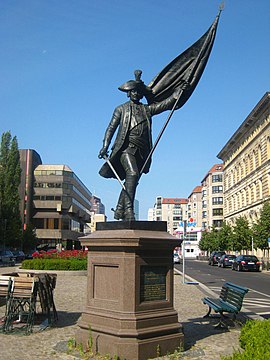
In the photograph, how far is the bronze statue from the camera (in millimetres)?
8258

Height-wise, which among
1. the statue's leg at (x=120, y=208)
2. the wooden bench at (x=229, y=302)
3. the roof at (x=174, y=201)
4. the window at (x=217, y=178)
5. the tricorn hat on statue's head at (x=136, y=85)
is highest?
the roof at (x=174, y=201)

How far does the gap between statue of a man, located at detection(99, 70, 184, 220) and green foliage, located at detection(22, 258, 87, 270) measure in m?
16.5

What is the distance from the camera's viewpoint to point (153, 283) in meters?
7.13

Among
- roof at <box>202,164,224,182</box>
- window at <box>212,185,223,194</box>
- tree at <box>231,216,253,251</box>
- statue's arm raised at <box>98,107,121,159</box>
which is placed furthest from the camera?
roof at <box>202,164,224,182</box>

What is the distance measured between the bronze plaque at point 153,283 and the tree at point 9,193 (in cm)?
5295

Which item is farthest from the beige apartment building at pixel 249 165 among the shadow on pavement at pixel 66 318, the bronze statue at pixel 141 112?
the bronze statue at pixel 141 112

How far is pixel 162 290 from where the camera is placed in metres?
7.27

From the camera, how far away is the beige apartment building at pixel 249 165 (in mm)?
59844

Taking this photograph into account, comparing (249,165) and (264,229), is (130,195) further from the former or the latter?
(249,165)

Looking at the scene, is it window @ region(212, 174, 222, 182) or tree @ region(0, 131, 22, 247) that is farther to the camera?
window @ region(212, 174, 222, 182)

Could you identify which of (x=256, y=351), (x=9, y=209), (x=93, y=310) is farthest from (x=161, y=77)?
(x=9, y=209)

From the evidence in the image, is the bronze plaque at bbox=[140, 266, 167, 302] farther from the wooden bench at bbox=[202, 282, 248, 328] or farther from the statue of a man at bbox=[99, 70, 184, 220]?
the wooden bench at bbox=[202, 282, 248, 328]

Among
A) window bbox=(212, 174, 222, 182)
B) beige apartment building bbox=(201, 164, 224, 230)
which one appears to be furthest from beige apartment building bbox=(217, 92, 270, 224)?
window bbox=(212, 174, 222, 182)

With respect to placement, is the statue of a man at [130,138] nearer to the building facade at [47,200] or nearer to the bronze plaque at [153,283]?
the bronze plaque at [153,283]
